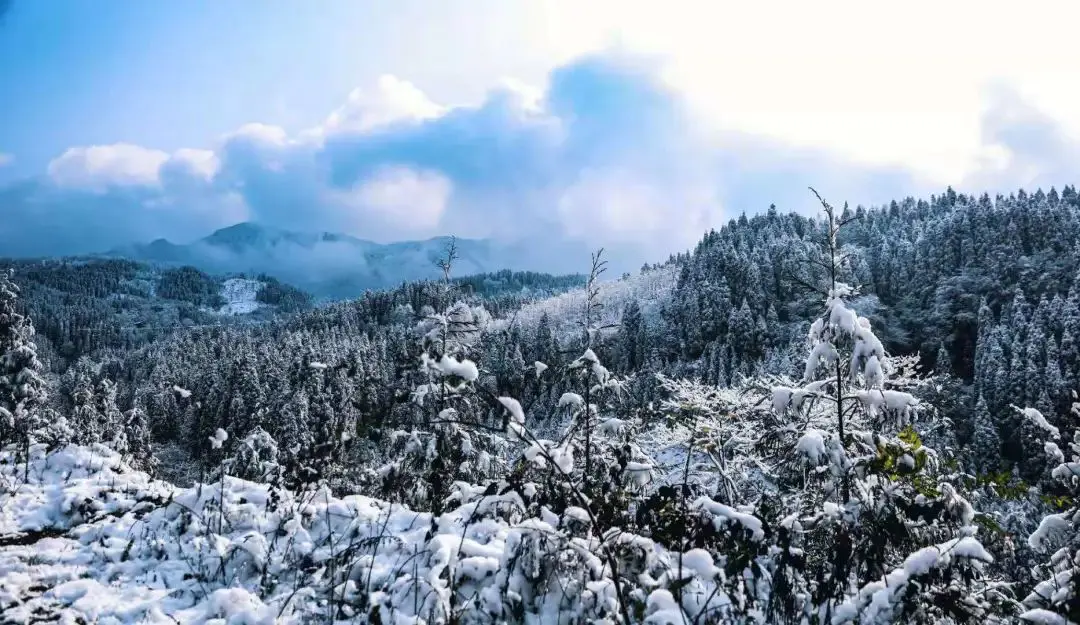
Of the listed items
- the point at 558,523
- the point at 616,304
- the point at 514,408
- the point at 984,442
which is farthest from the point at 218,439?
the point at 616,304

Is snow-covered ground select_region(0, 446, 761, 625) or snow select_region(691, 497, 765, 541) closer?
snow-covered ground select_region(0, 446, 761, 625)

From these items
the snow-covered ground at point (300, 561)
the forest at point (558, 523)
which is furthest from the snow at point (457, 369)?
the snow-covered ground at point (300, 561)

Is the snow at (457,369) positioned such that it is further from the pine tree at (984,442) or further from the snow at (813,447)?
the pine tree at (984,442)

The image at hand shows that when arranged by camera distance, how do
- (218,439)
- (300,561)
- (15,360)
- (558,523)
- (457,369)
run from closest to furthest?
(558,523) → (457,369) → (300,561) → (218,439) → (15,360)

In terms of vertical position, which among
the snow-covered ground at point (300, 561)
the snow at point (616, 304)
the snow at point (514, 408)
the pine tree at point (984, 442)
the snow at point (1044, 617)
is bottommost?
the pine tree at point (984, 442)

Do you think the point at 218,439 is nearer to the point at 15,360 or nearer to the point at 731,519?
the point at 731,519

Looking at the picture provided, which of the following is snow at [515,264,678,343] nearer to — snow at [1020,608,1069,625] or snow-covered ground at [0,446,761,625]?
snow-covered ground at [0,446,761,625]

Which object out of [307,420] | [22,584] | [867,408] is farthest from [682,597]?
[307,420]

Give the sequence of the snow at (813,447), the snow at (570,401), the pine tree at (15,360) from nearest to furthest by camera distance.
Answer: the snow at (813,447), the snow at (570,401), the pine tree at (15,360)

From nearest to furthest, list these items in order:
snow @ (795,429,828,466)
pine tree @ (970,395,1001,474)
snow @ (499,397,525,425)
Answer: snow @ (499,397,525,425) → snow @ (795,429,828,466) → pine tree @ (970,395,1001,474)

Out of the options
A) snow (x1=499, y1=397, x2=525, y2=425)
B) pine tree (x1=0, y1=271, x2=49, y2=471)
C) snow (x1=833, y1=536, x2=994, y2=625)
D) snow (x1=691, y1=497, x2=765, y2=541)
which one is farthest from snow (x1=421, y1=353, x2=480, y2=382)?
pine tree (x1=0, y1=271, x2=49, y2=471)

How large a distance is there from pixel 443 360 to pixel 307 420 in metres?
60.5

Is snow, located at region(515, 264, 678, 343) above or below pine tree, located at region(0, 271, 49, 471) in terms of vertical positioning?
above

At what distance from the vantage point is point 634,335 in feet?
355
